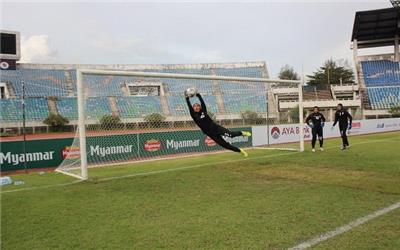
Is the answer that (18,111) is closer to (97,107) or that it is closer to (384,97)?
(97,107)

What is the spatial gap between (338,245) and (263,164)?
846cm

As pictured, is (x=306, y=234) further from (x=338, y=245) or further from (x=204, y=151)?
(x=204, y=151)

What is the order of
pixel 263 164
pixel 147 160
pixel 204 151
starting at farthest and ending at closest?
pixel 204 151 < pixel 147 160 < pixel 263 164

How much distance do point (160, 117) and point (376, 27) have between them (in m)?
43.7

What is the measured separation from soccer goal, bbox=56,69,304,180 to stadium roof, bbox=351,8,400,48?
32563 mm

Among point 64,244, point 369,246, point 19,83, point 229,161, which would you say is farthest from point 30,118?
point 369,246

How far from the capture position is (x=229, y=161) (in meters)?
14.5

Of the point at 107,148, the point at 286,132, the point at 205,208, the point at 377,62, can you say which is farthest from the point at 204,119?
the point at 377,62

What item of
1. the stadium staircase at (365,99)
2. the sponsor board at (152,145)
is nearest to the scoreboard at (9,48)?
the sponsor board at (152,145)

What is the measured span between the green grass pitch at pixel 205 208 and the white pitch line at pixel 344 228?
0.34ft

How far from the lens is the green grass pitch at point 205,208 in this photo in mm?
5264

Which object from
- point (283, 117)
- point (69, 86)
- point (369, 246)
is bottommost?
point (369, 246)

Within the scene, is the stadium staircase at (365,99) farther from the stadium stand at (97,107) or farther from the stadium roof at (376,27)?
the stadium stand at (97,107)

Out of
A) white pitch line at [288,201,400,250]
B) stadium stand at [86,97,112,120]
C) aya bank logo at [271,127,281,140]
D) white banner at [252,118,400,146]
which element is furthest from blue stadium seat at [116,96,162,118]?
white pitch line at [288,201,400,250]
